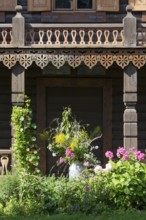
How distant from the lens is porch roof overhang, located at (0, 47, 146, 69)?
45.3 feet

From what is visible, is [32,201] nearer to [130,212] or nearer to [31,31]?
[130,212]

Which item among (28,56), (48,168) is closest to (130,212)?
(28,56)

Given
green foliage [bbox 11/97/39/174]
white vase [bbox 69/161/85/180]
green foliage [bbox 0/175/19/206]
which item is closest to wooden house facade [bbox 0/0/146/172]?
green foliage [bbox 11/97/39/174]

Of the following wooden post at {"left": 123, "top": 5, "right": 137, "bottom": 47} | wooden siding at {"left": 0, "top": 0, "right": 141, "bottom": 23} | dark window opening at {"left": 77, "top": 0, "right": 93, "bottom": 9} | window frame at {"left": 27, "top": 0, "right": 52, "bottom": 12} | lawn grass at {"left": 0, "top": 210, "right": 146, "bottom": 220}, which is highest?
dark window opening at {"left": 77, "top": 0, "right": 93, "bottom": 9}

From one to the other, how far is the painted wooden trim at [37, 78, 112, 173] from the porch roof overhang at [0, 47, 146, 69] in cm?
243

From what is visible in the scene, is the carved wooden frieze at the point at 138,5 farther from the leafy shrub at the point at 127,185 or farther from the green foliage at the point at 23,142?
the leafy shrub at the point at 127,185

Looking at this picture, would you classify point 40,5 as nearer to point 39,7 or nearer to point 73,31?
point 39,7

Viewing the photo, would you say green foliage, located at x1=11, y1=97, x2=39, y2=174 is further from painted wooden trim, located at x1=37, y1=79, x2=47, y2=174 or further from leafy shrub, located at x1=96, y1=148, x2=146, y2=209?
painted wooden trim, located at x1=37, y1=79, x2=47, y2=174

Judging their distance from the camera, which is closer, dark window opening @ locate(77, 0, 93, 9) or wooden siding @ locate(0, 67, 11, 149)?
dark window opening @ locate(77, 0, 93, 9)

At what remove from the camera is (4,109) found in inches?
650

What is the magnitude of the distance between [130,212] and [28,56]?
17.0 ft

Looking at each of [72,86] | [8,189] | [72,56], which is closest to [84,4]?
[72,86]

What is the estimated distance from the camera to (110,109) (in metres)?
16.3

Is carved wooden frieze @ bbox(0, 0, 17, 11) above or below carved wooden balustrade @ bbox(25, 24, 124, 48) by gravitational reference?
above
